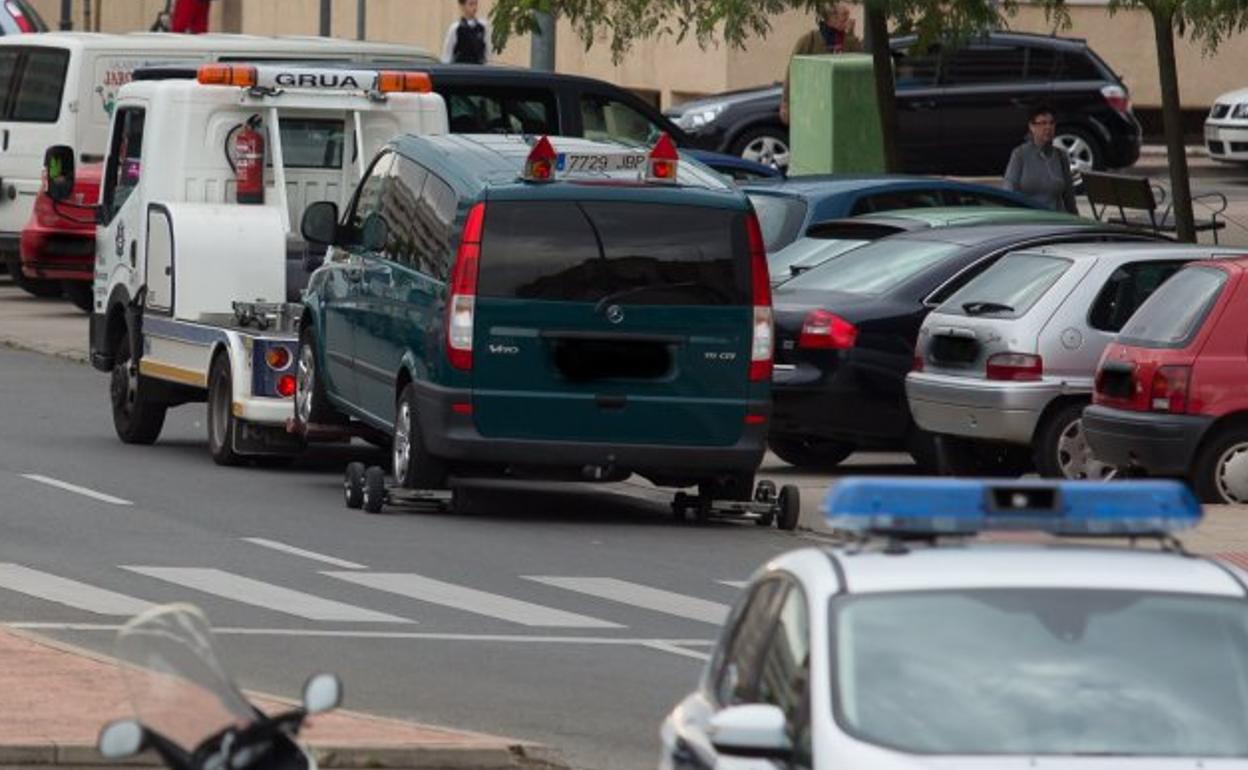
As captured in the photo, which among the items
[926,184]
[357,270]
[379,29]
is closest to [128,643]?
[357,270]

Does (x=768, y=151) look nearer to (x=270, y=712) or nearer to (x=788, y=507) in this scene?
(x=788, y=507)

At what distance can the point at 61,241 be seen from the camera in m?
31.3

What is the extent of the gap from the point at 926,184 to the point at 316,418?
18.9 feet

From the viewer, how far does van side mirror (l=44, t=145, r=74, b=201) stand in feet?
84.1

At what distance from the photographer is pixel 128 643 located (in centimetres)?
691

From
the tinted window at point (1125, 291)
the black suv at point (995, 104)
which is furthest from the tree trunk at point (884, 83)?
the tinted window at point (1125, 291)

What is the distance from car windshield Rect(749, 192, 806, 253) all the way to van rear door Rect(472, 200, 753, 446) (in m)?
Result: 5.02

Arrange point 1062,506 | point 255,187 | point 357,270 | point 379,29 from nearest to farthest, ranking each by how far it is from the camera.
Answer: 1. point 1062,506
2. point 357,270
3. point 255,187
4. point 379,29

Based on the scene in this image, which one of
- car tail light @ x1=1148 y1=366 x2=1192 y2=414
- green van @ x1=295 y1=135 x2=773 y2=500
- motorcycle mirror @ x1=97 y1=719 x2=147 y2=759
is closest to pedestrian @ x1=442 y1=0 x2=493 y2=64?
A: green van @ x1=295 y1=135 x2=773 y2=500

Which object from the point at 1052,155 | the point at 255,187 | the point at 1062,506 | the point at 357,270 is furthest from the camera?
the point at 1052,155

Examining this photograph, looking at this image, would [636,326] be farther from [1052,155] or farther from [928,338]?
[1052,155]

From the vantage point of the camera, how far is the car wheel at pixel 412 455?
1852cm

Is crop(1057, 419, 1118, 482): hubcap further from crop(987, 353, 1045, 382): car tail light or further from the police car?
the police car

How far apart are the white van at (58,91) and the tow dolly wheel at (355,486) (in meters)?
12.2
